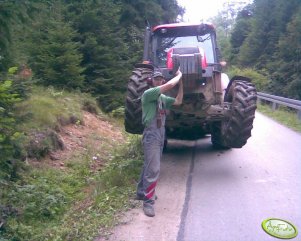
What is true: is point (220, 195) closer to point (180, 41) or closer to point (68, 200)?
point (68, 200)

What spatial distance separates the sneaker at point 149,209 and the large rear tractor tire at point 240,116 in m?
2.80

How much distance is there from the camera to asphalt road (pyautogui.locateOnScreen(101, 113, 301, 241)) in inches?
222

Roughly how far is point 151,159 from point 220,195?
141 cm

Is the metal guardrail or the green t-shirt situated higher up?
the green t-shirt

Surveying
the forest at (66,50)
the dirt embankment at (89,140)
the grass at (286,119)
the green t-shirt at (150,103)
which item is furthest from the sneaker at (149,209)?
the grass at (286,119)

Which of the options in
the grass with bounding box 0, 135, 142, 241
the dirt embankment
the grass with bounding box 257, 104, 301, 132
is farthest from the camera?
the grass with bounding box 257, 104, 301, 132


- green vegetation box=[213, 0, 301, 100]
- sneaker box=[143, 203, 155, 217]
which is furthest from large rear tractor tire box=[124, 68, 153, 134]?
green vegetation box=[213, 0, 301, 100]

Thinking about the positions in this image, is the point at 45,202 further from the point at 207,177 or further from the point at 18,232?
the point at 207,177

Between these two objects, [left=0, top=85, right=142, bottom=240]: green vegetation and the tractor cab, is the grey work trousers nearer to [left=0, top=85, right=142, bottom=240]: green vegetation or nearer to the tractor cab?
[left=0, top=85, right=142, bottom=240]: green vegetation

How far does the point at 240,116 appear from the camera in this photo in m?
8.32

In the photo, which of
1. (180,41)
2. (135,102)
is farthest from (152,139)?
(180,41)

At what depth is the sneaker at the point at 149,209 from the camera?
6.18 meters

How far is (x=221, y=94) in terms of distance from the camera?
846 centimetres

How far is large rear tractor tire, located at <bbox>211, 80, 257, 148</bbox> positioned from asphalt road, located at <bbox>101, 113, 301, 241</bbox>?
2.06 ft
